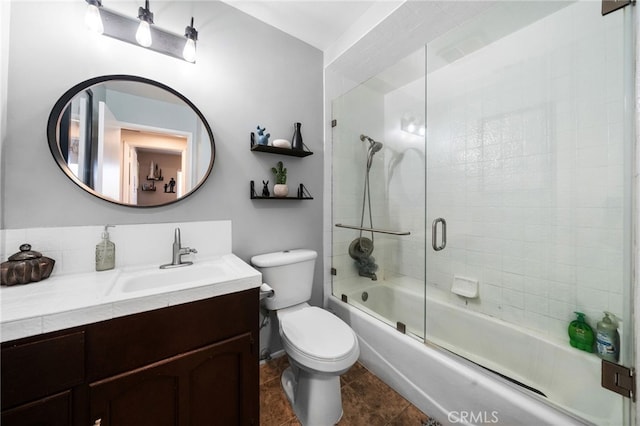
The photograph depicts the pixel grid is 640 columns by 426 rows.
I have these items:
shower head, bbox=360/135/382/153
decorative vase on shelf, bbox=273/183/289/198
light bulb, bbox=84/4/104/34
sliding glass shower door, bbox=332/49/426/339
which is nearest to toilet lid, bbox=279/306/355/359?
sliding glass shower door, bbox=332/49/426/339

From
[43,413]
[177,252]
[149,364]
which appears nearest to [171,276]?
[177,252]

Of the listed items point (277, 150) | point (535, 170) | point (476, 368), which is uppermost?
point (277, 150)

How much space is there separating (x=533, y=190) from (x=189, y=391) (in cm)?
208

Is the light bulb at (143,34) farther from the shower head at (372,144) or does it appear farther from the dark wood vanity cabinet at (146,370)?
the shower head at (372,144)

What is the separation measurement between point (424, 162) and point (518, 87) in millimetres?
698

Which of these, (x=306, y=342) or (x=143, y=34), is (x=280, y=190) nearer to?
(x=306, y=342)

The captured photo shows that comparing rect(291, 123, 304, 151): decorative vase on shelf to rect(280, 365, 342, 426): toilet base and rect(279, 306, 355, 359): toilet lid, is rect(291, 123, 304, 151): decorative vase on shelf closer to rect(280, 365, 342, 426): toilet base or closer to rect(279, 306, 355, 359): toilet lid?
rect(279, 306, 355, 359): toilet lid

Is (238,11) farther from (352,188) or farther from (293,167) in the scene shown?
(352,188)

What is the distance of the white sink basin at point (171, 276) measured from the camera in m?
1.01

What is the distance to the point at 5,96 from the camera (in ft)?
3.21

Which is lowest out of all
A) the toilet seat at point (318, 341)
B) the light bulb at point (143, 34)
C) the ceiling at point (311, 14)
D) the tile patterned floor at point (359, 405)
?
the tile patterned floor at point (359, 405)

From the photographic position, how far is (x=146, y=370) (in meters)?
0.81

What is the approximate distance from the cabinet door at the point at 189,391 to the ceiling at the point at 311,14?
193 cm

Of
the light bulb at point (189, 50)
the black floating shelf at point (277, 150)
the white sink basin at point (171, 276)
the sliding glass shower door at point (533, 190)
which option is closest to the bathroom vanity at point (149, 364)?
the white sink basin at point (171, 276)
